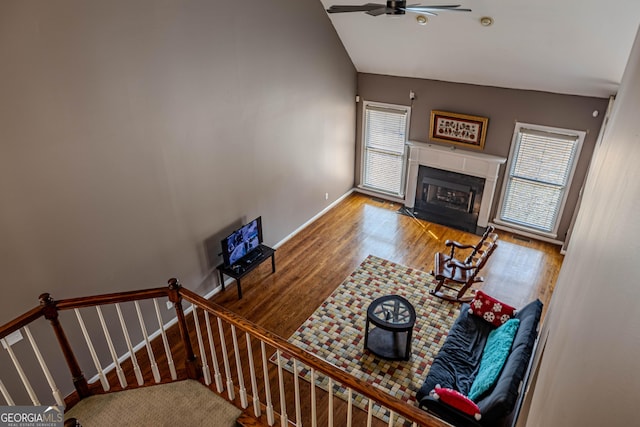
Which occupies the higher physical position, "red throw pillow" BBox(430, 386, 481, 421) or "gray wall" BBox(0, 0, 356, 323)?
"gray wall" BBox(0, 0, 356, 323)

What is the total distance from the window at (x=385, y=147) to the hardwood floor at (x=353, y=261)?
1.92 feet

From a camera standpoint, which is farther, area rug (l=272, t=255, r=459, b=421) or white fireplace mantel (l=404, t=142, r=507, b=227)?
white fireplace mantel (l=404, t=142, r=507, b=227)

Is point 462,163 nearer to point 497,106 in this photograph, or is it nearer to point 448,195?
point 448,195

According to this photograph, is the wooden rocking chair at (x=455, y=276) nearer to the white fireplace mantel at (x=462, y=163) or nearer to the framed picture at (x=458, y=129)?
the white fireplace mantel at (x=462, y=163)

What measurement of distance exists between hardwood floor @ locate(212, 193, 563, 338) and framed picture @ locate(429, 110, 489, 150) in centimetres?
154

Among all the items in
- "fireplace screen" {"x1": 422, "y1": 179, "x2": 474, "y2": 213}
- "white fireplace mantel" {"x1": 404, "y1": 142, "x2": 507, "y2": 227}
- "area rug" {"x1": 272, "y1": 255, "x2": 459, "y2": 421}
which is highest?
"white fireplace mantel" {"x1": 404, "y1": 142, "x2": 507, "y2": 227}

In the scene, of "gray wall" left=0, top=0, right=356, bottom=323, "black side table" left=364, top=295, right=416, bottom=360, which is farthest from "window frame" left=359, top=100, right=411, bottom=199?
"black side table" left=364, top=295, right=416, bottom=360

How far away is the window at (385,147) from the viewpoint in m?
7.55

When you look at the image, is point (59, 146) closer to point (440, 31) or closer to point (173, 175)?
point (173, 175)

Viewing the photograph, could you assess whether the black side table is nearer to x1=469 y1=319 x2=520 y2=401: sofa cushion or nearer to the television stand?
x1=469 y1=319 x2=520 y2=401: sofa cushion

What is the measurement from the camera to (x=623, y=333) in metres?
0.49

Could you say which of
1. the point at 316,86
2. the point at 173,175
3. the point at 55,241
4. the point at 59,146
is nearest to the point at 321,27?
the point at 316,86

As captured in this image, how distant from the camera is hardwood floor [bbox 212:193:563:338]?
5488 millimetres

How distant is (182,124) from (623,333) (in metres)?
4.57
